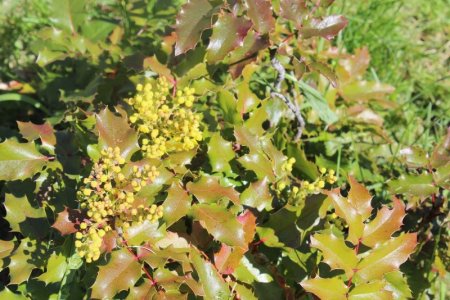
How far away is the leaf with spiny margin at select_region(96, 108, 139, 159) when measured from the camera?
63.7 inches

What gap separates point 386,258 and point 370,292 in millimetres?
118

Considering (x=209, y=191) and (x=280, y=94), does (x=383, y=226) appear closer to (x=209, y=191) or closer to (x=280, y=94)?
(x=209, y=191)

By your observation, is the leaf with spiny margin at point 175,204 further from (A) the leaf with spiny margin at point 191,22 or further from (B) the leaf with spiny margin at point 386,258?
(B) the leaf with spiny margin at point 386,258

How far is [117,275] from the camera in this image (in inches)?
58.6

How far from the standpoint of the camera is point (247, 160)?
177 centimetres

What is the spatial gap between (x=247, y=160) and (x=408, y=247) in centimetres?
56

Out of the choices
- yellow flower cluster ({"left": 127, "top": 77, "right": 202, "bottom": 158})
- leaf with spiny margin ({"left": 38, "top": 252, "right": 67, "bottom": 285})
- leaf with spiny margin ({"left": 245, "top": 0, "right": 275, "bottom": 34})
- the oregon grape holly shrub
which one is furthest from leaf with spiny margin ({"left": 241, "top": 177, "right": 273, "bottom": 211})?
leaf with spiny margin ({"left": 38, "top": 252, "right": 67, "bottom": 285})

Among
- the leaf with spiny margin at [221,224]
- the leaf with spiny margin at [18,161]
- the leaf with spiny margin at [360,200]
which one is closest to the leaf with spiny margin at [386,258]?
the leaf with spiny margin at [360,200]

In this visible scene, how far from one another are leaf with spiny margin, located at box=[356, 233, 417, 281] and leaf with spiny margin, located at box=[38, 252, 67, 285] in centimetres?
90

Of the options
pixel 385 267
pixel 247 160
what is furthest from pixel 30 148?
pixel 385 267

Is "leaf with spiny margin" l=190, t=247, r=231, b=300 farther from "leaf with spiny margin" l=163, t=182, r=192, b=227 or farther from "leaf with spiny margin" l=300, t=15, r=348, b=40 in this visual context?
"leaf with spiny margin" l=300, t=15, r=348, b=40

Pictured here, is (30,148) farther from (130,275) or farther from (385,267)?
(385,267)

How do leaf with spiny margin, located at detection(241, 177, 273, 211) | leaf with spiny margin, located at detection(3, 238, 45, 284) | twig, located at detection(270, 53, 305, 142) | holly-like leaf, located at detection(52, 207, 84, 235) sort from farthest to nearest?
twig, located at detection(270, 53, 305, 142) → leaf with spiny margin, located at detection(241, 177, 273, 211) → leaf with spiny margin, located at detection(3, 238, 45, 284) → holly-like leaf, located at detection(52, 207, 84, 235)

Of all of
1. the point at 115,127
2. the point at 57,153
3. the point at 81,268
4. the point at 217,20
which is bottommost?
the point at 81,268
